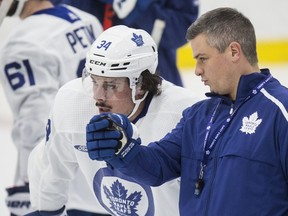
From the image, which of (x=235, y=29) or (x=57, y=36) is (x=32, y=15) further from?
(x=235, y=29)

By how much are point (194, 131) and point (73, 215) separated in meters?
1.12

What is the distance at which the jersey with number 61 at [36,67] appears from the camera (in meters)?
3.47

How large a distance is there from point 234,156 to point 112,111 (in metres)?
0.53

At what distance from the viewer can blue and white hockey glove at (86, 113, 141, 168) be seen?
2.26 m

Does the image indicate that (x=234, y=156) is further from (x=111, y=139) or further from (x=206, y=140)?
(x=111, y=139)

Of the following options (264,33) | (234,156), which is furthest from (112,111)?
(264,33)

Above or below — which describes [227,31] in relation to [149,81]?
above

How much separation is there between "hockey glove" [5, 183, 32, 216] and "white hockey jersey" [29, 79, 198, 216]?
0.39 metres

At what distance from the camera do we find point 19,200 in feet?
11.4

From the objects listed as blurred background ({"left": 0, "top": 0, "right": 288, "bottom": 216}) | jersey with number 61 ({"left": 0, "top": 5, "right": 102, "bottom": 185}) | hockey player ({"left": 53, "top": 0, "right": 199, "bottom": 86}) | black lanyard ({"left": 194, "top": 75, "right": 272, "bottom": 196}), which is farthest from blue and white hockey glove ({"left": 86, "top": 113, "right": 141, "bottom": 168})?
blurred background ({"left": 0, "top": 0, "right": 288, "bottom": 216})

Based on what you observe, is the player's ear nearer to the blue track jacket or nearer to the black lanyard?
the blue track jacket

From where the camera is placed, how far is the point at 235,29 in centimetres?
236

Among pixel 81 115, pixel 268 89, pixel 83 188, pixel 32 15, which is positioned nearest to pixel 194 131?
pixel 268 89

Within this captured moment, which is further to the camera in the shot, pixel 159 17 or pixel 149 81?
pixel 159 17
